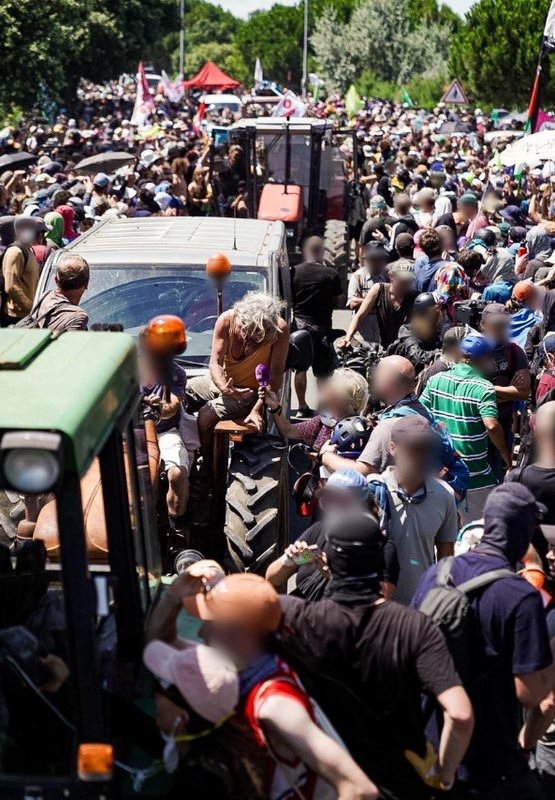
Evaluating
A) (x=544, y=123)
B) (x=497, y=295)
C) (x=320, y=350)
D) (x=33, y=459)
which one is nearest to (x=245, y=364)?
(x=497, y=295)

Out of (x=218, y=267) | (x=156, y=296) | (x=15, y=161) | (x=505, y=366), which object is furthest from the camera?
(x=15, y=161)

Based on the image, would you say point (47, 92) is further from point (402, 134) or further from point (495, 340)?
point (495, 340)

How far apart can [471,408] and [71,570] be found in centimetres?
415

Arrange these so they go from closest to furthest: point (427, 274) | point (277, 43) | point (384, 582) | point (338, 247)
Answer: point (384, 582) → point (427, 274) → point (338, 247) → point (277, 43)

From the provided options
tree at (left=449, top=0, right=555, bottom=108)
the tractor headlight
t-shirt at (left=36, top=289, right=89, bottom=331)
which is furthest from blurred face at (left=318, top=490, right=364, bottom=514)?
tree at (left=449, top=0, right=555, bottom=108)

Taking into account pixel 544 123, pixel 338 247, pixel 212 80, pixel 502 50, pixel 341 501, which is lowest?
pixel 212 80

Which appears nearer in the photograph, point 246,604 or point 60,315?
point 246,604

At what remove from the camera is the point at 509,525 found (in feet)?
13.0

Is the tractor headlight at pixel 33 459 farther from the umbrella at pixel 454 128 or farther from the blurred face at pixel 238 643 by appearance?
the umbrella at pixel 454 128

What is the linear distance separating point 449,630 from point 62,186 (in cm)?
1454

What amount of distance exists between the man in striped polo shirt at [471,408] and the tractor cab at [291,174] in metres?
10.3

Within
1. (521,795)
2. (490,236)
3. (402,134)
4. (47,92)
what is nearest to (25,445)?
(521,795)

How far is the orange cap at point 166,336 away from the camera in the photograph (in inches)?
207

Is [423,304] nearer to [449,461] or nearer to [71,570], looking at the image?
[449,461]
